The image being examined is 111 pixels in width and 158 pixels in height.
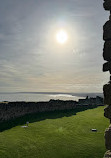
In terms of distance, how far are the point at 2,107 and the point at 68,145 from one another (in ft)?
39.2

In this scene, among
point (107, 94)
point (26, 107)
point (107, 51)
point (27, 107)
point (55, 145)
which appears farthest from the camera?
point (27, 107)

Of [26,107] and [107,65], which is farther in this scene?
[26,107]

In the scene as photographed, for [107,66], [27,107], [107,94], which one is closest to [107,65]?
[107,66]

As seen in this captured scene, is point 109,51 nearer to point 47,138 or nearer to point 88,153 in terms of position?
point 88,153

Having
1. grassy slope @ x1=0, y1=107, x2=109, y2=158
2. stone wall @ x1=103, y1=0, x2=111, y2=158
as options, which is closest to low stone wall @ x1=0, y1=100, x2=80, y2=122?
grassy slope @ x1=0, y1=107, x2=109, y2=158

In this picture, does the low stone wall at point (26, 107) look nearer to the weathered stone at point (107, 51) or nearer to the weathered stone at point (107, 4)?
the weathered stone at point (107, 51)

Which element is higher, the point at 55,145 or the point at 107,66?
the point at 107,66

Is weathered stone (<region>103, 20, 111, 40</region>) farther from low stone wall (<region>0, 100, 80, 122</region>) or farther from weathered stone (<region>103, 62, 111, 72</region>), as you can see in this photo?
low stone wall (<region>0, 100, 80, 122</region>)

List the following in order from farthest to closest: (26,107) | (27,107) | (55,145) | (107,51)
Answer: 1. (27,107)
2. (26,107)
3. (55,145)
4. (107,51)

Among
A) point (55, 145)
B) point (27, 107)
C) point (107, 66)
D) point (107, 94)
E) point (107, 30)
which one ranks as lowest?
point (55, 145)

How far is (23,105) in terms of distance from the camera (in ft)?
80.5

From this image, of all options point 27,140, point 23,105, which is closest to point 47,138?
point 27,140

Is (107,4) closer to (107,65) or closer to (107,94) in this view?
(107,65)

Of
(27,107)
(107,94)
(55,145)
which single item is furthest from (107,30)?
(27,107)
